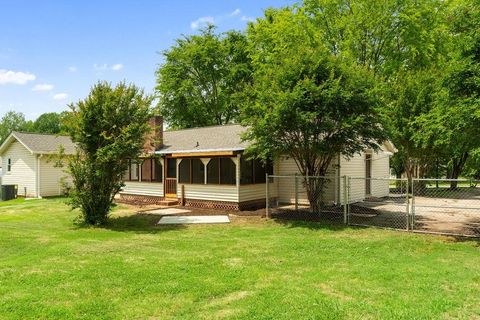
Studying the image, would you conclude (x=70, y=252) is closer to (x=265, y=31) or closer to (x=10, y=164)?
(x=10, y=164)

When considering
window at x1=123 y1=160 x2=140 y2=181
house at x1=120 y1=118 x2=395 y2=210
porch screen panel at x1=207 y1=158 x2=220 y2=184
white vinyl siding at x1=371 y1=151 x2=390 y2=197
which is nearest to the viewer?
house at x1=120 y1=118 x2=395 y2=210

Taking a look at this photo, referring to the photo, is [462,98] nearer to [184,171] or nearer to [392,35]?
[184,171]

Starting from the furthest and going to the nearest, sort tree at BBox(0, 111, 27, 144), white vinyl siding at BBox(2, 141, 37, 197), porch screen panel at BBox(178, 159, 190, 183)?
tree at BBox(0, 111, 27, 144) → white vinyl siding at BBox(2, 141, 37, 197) → porch screen panel at BBox(178, 159, 190, 183)

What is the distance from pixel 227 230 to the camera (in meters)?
11.3

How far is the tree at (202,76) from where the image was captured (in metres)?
37.2

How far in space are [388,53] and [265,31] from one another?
9.64 m

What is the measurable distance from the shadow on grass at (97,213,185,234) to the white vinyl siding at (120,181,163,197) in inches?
175

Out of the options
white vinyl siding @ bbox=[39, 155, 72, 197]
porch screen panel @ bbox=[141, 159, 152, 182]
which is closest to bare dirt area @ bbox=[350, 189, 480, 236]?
porch screen panel @ bbox=[141, 159, 152, 182]

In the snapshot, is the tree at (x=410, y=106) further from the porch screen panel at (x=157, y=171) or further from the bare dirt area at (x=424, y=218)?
the porch screen panel at (x=157, y=171)

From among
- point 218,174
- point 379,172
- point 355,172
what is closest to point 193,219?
point 218,174

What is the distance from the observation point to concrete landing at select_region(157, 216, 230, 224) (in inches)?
510

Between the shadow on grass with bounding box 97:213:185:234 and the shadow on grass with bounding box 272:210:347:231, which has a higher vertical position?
the shadow on grass with bounding box 272:210:347:231

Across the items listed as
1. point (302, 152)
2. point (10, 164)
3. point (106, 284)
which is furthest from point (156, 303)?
point (10, 164)

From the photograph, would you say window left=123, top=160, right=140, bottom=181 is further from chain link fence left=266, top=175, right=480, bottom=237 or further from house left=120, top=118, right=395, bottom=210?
chain link fence left=266, top=175, right=480, bottom=237
